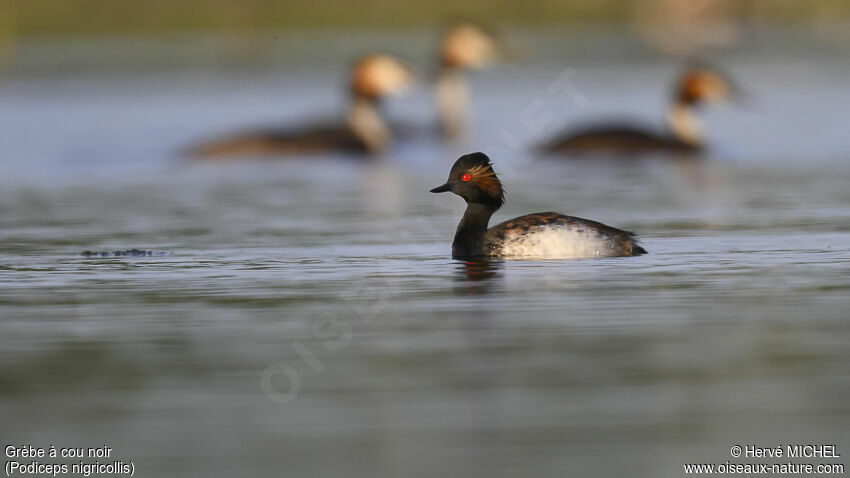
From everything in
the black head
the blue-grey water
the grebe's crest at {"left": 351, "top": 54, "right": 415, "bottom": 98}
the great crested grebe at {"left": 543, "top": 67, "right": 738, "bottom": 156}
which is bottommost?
the blue-grey water

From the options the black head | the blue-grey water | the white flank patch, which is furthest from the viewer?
the black head

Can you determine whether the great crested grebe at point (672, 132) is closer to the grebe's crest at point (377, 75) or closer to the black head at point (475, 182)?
the grebe's crest at point (377, 75)

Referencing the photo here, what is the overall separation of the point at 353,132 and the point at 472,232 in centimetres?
1359

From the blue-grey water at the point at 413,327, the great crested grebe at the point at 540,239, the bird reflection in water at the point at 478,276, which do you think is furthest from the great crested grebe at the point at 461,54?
the bird reflection in water at the point at 478,276

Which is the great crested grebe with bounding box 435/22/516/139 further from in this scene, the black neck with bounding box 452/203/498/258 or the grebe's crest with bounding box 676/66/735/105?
the black neck with bounding box 452/203/498/258

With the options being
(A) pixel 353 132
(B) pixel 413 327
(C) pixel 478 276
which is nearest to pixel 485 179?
(C) pixel 478 276

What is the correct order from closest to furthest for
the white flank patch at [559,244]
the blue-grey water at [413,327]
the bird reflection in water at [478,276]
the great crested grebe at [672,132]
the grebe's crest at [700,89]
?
the blue-grey water at [413,327] < the bird reflection in water at [478,276] < the white flank patch at [559,244] < the great crested grebe at [672,132] < the grebe's crest at [700,89]

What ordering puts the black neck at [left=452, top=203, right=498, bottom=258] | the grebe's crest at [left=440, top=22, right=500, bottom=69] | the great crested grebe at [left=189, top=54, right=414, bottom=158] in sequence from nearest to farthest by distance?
the black neck at [left=452, top=203, right=498, bottom=258]
the great crested grebe at [left=189, top=54, right=414, bottom=158]
the grebe's crest at [left=440, top=22, right=500, bottom=69]

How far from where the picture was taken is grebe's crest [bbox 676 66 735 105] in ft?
82.9

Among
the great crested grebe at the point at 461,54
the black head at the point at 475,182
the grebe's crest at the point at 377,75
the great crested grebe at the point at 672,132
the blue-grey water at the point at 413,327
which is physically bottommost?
the blue-grey water at the point at 413,327

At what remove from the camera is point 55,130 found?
3056cm

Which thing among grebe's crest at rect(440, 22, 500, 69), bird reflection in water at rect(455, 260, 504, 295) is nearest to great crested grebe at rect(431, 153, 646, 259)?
bird reflection in water at rect(455, 260, 504, 295)

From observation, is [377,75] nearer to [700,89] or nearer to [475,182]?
[700,89]

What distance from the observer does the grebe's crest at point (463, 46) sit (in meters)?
30.2
